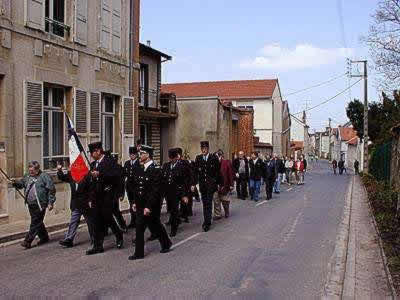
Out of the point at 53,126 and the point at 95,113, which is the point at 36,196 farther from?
the point at 95,113

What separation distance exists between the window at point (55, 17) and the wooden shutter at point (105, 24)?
2020 millimetres

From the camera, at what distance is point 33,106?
13.5 metres

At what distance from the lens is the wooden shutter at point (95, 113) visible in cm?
1633

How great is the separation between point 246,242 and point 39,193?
3.97 metres

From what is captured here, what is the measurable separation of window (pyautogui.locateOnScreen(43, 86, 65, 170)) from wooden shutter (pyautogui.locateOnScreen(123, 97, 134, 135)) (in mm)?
3317

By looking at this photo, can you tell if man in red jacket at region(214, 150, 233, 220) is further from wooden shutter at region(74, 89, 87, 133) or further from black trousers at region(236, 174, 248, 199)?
black trousers at region(236, 174, 248, 199)

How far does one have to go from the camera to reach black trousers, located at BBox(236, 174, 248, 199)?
2055 cm

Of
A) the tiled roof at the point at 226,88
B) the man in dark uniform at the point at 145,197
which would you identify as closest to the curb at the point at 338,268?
the man in dark uniform at the point at 145,197

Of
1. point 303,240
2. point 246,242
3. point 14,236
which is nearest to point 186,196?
point 246,242

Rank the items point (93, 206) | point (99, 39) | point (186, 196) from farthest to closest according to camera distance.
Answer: point (99, 39) < point (186, 196) < point (93, 206)

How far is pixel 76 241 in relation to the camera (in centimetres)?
1055

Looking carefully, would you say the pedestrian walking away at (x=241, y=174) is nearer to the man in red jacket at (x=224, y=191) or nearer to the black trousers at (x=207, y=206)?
the man in red jacket at (x=224, y=191)

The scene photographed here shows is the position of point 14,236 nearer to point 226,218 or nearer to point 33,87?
point 33,87

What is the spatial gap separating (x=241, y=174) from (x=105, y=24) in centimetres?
729
